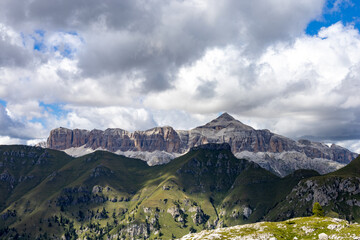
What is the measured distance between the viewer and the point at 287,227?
199 metres

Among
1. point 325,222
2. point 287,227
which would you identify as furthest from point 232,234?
point 325,222

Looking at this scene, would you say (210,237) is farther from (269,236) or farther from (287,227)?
(287,227)

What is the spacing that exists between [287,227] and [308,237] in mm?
17307

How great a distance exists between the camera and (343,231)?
180125 millimetres

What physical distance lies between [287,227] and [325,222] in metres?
20.6

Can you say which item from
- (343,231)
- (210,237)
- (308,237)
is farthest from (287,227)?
(210,237)

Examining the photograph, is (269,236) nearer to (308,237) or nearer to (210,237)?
(308,237)

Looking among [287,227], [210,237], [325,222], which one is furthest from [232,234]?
[325,222]

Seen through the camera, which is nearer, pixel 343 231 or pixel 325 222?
pixel 343 231

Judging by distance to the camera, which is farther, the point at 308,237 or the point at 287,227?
the point at 287,227

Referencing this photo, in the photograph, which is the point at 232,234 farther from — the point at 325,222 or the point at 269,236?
the point at 325,222

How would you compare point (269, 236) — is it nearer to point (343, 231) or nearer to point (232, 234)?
point (232, 234)

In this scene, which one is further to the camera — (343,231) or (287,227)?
(287,227)

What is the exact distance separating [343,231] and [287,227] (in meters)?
29.9
